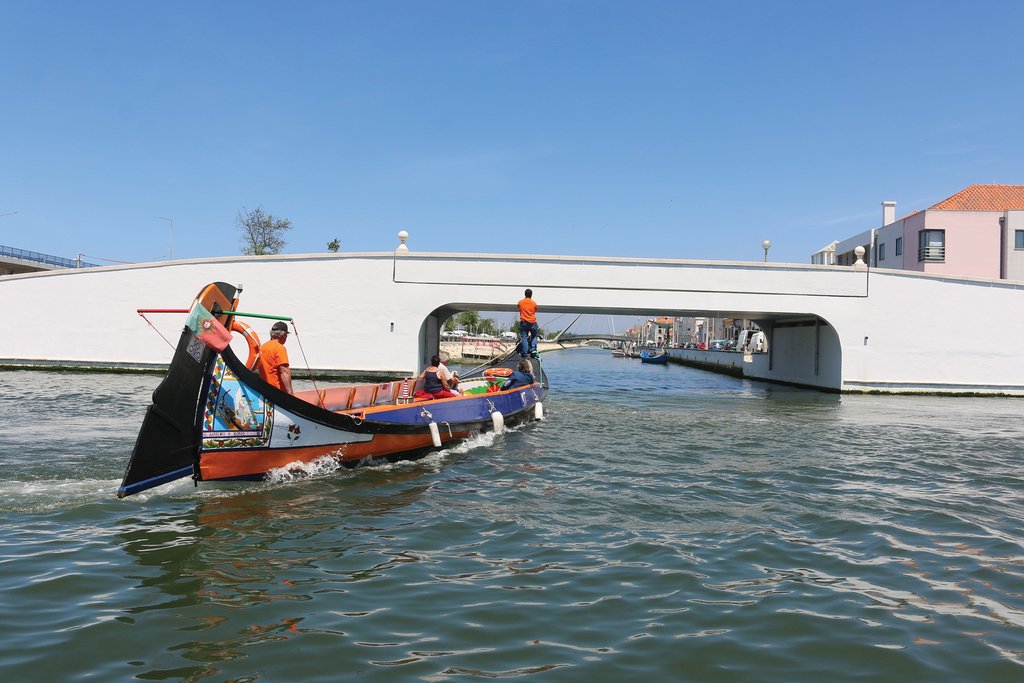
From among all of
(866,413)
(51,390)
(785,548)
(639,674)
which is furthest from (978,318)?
(51,390)

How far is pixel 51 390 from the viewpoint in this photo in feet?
61.2

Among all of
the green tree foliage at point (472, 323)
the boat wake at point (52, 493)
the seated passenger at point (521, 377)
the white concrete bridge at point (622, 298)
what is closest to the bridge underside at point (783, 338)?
the white concrete bridge at point (622, 298)

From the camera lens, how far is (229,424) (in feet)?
25.5

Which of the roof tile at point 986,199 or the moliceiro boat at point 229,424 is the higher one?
the roof tile at point 986,199

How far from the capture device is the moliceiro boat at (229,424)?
715 cm

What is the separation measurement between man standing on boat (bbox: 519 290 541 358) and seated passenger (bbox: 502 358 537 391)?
1.06 metres

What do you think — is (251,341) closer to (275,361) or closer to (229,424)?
(275,361)

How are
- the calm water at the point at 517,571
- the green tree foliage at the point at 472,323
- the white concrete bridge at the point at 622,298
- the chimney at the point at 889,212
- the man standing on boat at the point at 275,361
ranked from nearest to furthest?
the calm water at the point at 517,571 < the man standing on boat at the point at 275,361 < the white concrete bridge at the point at 622,298 < the chimney at the point at 889,212 < the green tree foliage at the point at 472,323

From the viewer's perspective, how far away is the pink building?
40531mm

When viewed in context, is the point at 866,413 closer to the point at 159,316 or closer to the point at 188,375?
the point at 188,375

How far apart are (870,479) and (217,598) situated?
27.5 feet

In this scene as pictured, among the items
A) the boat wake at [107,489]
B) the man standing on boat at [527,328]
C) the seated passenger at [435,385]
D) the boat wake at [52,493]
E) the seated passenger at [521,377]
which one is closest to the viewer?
the boat wake at [52,493]

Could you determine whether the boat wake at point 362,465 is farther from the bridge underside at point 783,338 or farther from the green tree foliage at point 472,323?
the green tree foliage at point 472,323

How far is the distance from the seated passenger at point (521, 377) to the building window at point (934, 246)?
3394 cm
